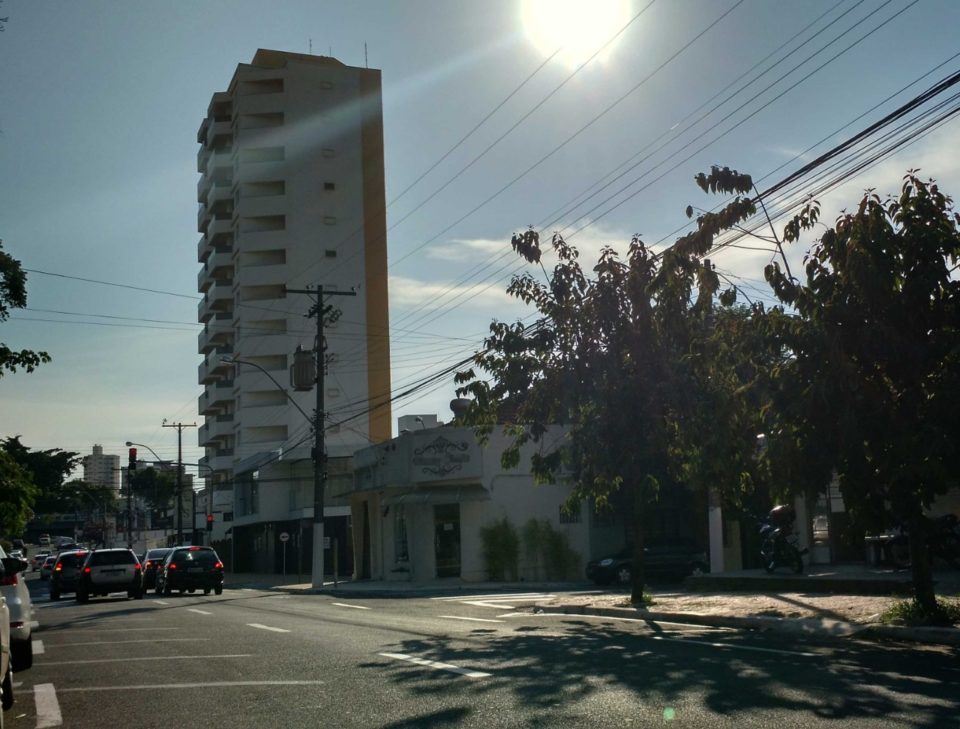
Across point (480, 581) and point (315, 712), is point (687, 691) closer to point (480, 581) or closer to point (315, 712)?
point (315, 712)

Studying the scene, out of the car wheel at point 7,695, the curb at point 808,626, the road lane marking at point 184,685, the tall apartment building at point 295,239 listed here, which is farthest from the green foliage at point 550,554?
the tall apartment building at point 295,239

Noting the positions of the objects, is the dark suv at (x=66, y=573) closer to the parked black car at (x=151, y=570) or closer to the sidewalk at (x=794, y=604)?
the parked black car at (x=151, y=570)

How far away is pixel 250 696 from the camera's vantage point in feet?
31.5

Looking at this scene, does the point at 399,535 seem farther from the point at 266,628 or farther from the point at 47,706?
the point at 47,706

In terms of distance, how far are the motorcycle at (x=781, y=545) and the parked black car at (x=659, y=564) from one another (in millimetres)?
7342

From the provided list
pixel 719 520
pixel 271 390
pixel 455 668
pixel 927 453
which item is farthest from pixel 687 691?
pixel 271 390

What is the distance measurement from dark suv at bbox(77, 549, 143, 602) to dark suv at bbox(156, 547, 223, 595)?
2.35 metres

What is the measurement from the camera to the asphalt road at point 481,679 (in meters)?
8.15

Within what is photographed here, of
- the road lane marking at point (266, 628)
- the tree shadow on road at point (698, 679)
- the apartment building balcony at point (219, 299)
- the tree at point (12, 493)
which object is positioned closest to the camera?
the tree shadow on road at point (698, 679)

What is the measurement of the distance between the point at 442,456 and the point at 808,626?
77.7 ft

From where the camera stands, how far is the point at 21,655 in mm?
12445

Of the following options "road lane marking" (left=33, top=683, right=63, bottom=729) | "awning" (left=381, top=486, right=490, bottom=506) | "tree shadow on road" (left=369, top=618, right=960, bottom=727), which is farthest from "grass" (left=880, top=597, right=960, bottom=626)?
"awning" (left=381, top=486, right=490, bottom=506)

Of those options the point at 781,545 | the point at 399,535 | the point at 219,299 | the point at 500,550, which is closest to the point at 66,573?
the point at 399,535

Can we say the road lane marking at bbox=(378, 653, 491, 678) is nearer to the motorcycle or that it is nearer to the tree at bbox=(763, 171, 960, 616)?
the tree at bbox=(763, 171, 960, 616)
